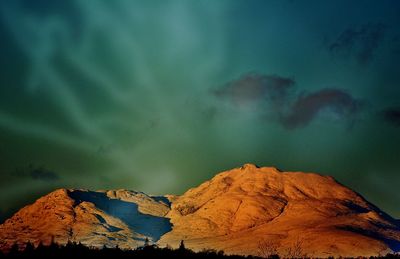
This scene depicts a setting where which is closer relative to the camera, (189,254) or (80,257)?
(80,257)

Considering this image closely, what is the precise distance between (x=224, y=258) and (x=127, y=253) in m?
4.06

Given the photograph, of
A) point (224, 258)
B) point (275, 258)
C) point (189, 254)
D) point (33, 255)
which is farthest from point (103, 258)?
point (275, 258)

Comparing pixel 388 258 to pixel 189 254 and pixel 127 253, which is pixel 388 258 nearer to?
pixel 189 254

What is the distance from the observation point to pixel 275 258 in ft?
73.3

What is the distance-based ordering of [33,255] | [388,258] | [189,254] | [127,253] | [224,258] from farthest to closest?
[388,258] → [224,258] → [189,254] → [127,253] → [33,255]

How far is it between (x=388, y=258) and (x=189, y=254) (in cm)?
1106

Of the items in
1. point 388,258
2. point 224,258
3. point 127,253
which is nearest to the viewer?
point 127,253

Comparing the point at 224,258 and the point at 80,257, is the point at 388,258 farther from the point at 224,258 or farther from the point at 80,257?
the point at 80,257

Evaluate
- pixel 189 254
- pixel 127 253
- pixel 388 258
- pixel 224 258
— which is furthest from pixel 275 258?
pixel 127 253

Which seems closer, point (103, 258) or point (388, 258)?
point (103, 258)

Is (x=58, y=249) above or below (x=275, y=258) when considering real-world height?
below

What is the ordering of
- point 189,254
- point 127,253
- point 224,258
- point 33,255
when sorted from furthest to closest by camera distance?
point 224,258
point 189,254
point 127,253
point 33,255

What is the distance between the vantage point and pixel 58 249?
13500 mm

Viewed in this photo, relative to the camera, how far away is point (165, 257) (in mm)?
14602
